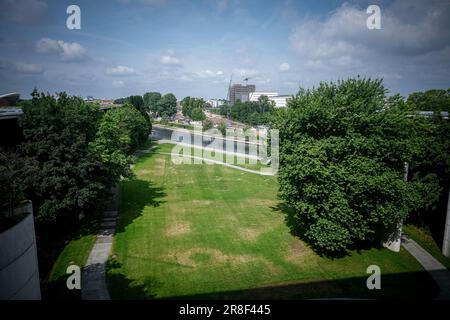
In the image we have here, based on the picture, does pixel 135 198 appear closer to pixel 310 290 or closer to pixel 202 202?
pixel 202 202

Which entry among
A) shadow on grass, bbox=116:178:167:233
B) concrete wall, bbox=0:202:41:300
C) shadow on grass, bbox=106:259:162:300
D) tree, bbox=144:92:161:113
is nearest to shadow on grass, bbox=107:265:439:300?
shadow on grass, bbox=106:259:162:300

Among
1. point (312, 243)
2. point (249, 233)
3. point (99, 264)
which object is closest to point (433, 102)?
point (312, 243)

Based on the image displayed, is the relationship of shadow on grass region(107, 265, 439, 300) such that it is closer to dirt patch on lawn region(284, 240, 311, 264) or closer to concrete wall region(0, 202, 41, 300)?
dirt patch on lawn region(284, 240, 311, 264)

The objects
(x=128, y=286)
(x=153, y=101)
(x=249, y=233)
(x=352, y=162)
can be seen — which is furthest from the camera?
(x=153, y=101)

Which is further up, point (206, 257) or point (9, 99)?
point (9, 99)

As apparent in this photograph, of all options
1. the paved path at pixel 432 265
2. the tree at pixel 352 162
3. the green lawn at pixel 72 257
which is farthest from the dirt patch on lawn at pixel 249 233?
the green lawn at pixel 72 257

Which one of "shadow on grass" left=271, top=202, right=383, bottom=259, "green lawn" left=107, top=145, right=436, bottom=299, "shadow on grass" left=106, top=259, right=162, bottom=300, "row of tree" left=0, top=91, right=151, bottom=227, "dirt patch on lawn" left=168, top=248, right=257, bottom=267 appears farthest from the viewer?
"shadow on grass" left=271, top=202, right=383, bottom=259
